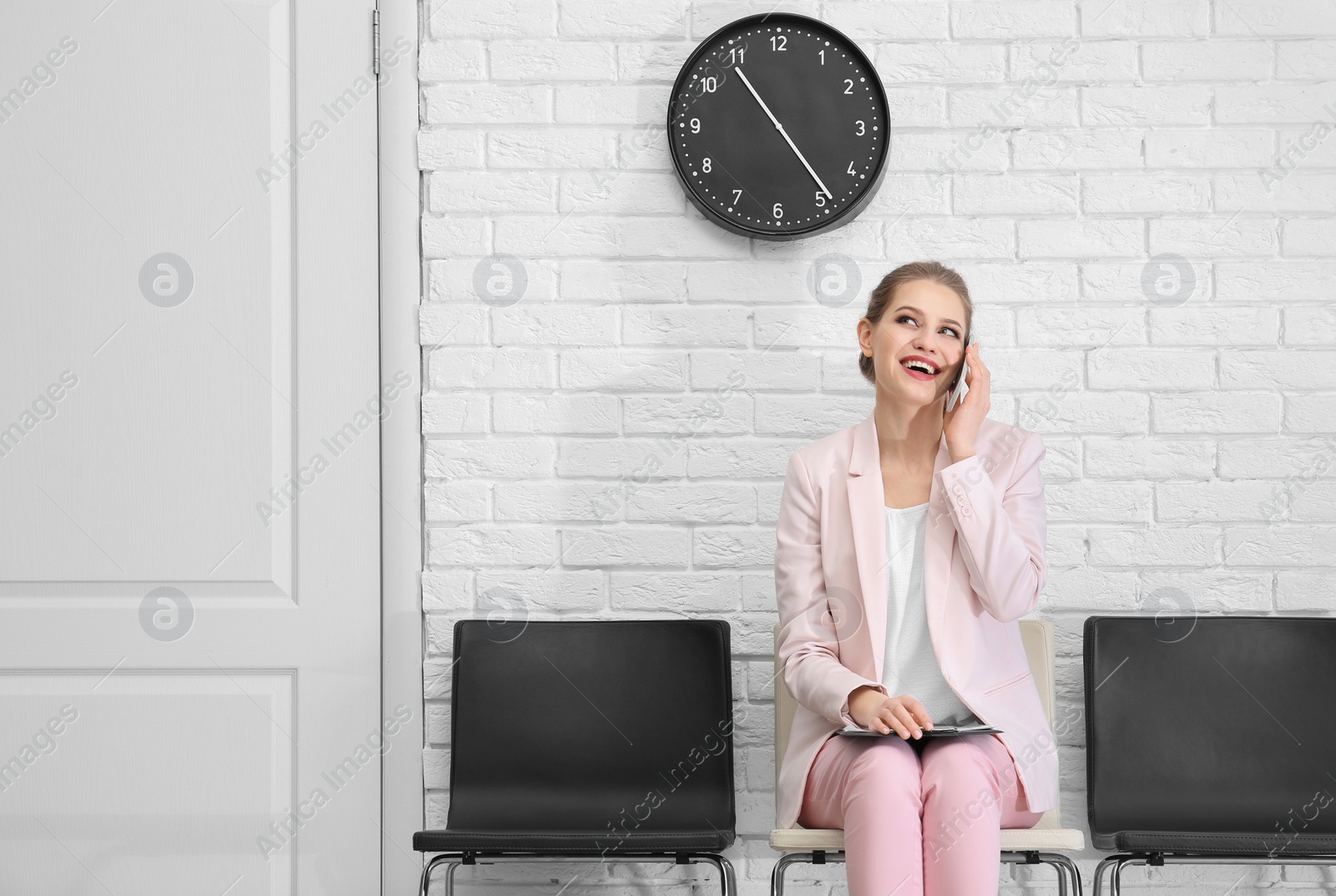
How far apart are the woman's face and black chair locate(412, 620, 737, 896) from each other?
569 mm

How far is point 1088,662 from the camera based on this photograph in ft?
6.13

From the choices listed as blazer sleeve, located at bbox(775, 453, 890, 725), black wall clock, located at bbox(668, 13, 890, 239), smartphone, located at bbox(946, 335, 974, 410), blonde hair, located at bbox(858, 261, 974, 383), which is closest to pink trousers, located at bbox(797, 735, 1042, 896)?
blazer sleeve, located at bbox(775, 453, 890, 725)

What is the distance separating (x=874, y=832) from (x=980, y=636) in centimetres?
41

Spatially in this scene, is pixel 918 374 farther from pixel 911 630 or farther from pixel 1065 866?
pixel 1065 866

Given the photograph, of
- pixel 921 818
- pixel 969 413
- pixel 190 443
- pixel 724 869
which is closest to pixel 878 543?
pixel 969 413

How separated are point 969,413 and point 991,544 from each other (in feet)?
0.74

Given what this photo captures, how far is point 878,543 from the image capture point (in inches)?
65.8

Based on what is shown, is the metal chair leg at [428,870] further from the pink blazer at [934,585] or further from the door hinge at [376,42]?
the door hinge at [376,42]

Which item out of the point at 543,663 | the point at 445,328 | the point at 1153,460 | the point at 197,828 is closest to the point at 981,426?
the point at 1153,460

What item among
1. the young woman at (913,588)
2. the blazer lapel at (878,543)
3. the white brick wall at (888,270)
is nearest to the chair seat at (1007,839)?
the young woman at (913,588)

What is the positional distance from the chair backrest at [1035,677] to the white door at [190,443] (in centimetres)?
81

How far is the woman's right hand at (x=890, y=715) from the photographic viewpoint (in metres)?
1.43

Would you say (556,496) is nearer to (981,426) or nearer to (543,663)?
(543,663)

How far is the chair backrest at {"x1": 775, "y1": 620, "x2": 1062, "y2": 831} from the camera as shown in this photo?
180 cm
